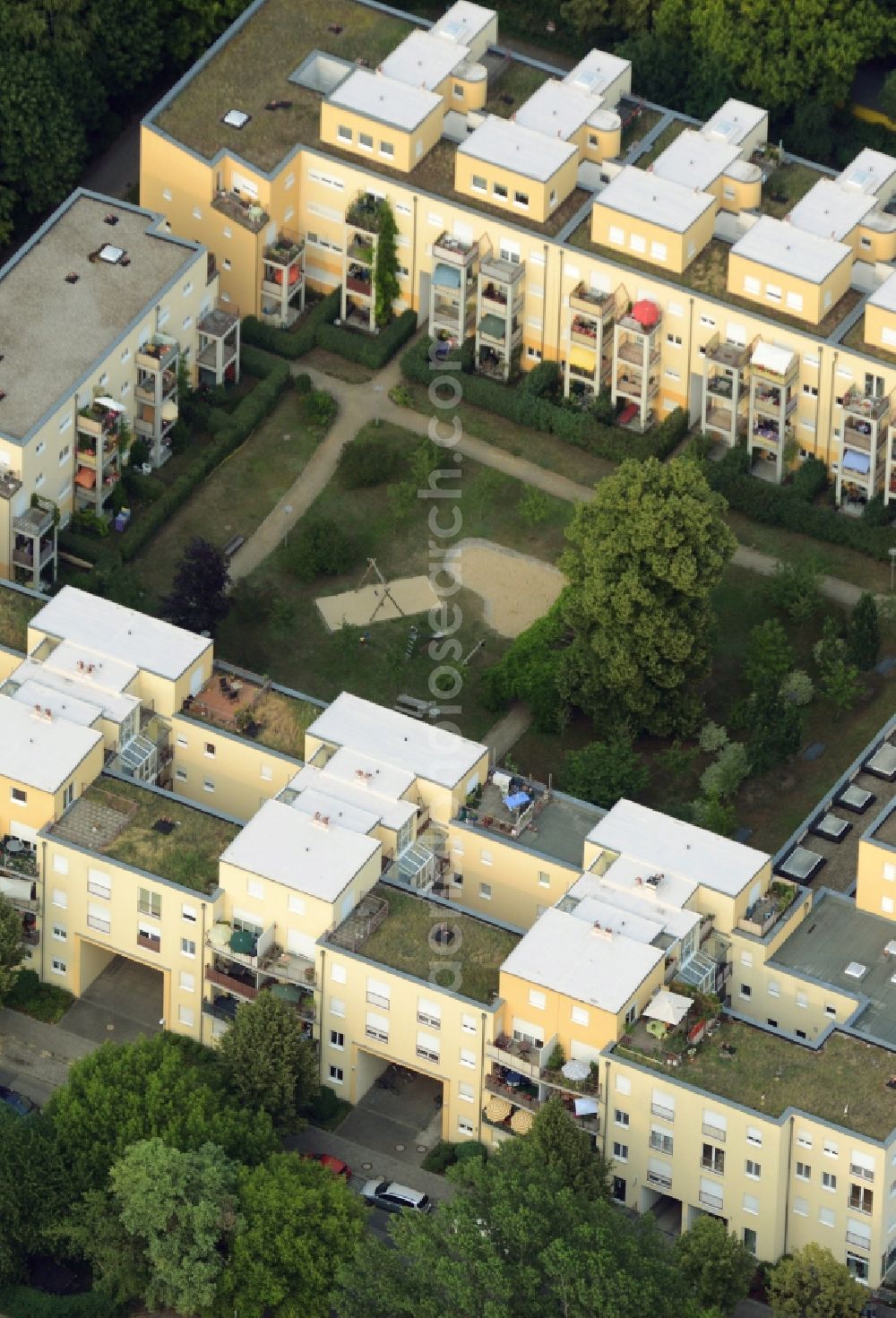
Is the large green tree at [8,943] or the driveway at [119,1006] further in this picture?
the driveway at [119,1006]

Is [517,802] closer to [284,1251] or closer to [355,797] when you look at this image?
[355,797]

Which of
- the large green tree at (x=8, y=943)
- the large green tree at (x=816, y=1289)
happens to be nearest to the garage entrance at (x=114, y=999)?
the large green tree at (x=8, y=943)

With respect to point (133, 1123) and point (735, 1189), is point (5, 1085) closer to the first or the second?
point (133, 1123)

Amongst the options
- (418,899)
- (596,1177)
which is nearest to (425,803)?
(418,899)

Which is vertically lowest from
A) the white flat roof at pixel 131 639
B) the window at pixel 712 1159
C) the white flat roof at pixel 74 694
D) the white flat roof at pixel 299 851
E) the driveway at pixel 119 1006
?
the driveway at pixel 119 1006

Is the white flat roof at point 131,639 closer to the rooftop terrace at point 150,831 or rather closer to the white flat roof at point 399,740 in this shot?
the rooftop terrace at point 150,831

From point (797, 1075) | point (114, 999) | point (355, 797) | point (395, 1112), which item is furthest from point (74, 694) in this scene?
point (797, 1075)

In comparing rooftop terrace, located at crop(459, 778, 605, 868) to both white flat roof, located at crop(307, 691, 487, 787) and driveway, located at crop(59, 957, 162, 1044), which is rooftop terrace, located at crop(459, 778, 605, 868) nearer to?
white flat roof, located at crop(307, 691, 487, 787)
